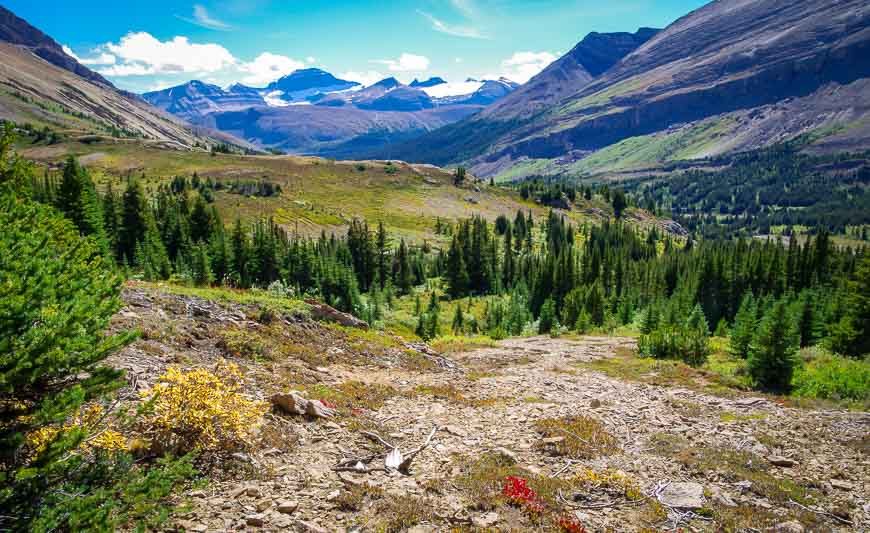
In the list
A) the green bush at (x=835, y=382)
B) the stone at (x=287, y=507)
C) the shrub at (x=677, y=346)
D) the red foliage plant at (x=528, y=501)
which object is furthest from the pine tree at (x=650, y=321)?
the stone at (x=287, y=507)

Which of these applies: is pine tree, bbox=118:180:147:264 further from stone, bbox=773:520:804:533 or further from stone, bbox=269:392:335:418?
stone, bbox=773:520:804:533

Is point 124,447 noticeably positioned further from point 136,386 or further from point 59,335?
point 136,386

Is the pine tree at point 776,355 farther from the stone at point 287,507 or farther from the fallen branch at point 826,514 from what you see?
the stone at point 287,507

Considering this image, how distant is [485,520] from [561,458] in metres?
4.87

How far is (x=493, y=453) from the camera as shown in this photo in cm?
1395

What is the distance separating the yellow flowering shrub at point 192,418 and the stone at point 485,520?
5.74 m

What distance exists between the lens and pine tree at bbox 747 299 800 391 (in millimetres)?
24281

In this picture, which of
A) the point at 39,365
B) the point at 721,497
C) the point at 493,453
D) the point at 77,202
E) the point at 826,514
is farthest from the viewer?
the point at 77,202

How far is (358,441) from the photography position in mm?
13586

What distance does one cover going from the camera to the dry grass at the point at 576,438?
47.9 ft

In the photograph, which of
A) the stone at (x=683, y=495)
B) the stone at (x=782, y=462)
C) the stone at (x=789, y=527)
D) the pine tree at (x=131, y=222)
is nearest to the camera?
the stone at (x=789, y=527)

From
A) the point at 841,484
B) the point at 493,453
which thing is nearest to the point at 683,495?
the point at 841,484

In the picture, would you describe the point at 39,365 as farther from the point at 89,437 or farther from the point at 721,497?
the point at 721,497

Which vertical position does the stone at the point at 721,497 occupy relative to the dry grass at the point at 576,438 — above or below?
above
